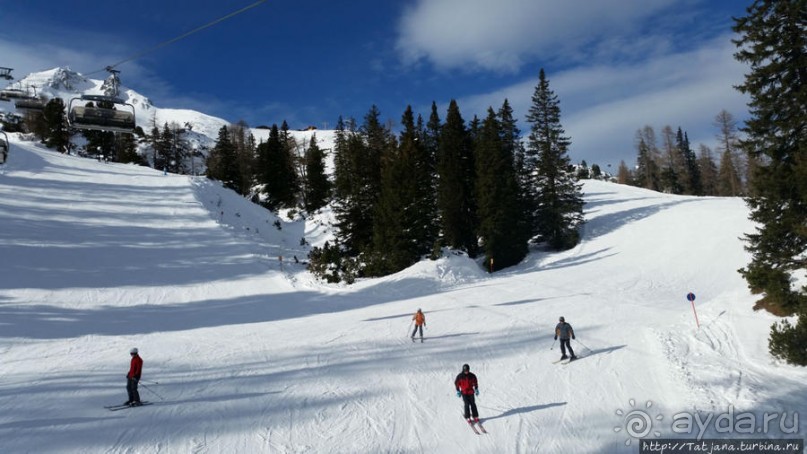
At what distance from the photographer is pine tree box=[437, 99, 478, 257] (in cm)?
3547

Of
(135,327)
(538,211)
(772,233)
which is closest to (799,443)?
(772,233)

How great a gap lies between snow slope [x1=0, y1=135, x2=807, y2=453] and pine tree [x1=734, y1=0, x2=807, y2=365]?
2.29 meters

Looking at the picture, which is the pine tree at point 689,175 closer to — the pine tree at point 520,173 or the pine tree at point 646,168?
→ the pine tree at point 646,168

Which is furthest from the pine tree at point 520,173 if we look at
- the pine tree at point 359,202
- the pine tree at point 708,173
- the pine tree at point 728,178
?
the pine tree at point 708,173

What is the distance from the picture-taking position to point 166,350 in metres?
15.7

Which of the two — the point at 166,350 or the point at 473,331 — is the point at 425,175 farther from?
the point at 166,350

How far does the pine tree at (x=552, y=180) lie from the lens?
36.1 m

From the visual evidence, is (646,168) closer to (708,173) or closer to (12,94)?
(708,173)

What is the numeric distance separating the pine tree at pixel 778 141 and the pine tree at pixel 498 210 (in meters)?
17.1

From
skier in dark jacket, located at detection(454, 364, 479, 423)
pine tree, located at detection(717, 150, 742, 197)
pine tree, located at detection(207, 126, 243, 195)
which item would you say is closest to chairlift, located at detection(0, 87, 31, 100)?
skier in dark jacket, located at detection(454, 364, 479, 423)

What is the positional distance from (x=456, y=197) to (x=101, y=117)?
25.2 meters

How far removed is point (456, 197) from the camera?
35.5m

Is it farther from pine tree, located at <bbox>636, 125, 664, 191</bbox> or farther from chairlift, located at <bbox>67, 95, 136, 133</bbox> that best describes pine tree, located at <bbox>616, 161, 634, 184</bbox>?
chairlift, located at <bbox>67, 95, 136, 133</bbox>

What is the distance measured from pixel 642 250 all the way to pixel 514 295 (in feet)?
48.0
